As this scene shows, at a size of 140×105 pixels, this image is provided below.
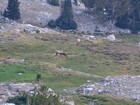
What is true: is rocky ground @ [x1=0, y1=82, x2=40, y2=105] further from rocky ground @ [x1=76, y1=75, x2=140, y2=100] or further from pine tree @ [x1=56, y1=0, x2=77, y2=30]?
pine tree @ [x1=56, y1=0, x2=77, y2=30]

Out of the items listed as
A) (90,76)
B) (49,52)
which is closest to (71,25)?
(49,52)

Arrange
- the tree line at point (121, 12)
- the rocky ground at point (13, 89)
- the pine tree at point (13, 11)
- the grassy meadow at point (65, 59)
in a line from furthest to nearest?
the tree line at point (121, 12) → the pine tree at point (13, 11) → the grassy meadow at point (65, 59) → the rocky ground at point (13, 89)

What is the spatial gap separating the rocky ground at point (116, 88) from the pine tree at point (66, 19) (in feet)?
107

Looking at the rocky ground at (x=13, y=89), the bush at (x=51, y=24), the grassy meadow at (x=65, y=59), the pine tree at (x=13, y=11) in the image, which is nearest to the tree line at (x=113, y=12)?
the bush at (x=51, y=24)

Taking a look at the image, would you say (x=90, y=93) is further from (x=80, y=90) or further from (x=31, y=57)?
(x=31, y=57)

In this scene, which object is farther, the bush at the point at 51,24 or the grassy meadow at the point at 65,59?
the bush at the point at 51,24

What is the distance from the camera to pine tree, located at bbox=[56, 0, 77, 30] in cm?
8068

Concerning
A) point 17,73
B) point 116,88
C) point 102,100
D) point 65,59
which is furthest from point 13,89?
point 65,59

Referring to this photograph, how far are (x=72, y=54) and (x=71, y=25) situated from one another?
1906 centimetres

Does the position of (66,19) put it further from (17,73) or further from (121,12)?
(17,73)

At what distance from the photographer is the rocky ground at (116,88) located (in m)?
44.7

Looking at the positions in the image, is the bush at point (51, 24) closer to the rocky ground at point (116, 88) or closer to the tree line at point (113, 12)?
the tree line at point (113, 12)

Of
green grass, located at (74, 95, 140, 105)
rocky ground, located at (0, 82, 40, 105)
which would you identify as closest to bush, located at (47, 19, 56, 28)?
rocky ground, located at (0, 82, 40, 105)

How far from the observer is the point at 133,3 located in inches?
3474
